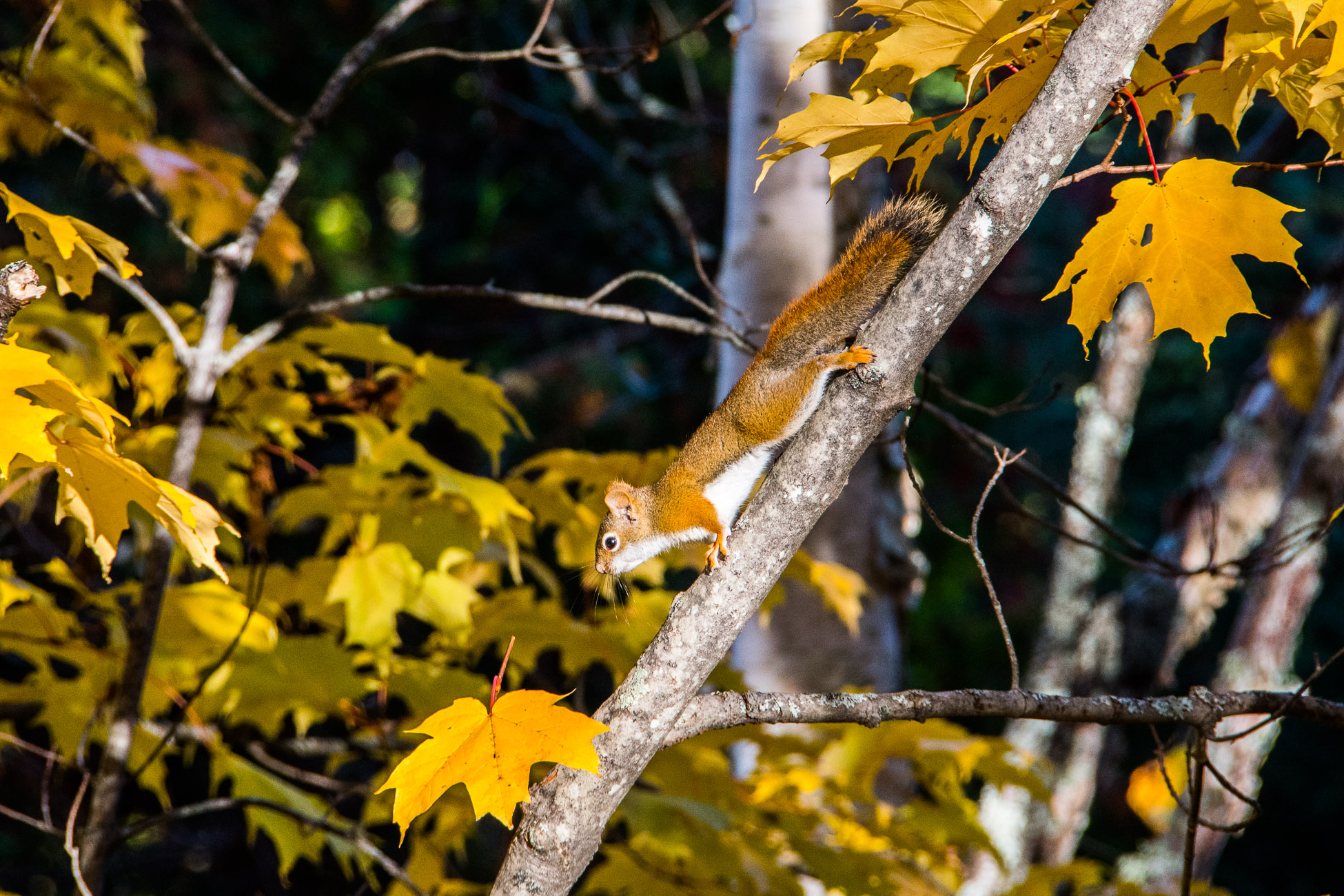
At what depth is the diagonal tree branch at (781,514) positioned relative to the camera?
0.84 meters

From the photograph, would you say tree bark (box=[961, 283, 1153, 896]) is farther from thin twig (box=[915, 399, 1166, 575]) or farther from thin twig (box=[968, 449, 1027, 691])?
thin twig (box=[968, 449, 1027, 691])

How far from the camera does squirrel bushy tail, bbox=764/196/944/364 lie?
1204 millimetres

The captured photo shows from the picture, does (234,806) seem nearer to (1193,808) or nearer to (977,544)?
(977,544)

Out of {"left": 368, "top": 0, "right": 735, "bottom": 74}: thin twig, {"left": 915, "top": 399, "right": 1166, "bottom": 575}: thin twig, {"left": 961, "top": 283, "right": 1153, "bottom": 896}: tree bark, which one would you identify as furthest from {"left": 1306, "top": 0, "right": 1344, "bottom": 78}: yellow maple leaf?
{"left": 961, "top": 283, "right": 1153, "bottom": 896}: tree bark

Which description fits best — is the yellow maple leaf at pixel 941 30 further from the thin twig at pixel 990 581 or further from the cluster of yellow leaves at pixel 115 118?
the cluster of yellow leaves at pixel 115 118

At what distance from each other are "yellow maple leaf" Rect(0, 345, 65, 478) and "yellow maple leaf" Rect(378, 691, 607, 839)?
373 mm

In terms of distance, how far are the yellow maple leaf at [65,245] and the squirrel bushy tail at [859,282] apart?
784mm

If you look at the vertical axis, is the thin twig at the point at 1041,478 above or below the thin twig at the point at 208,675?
above

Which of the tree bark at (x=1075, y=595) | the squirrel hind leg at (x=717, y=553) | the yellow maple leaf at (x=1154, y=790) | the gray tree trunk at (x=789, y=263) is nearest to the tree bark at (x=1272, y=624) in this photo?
the tree bark at (x=1075, y=595)

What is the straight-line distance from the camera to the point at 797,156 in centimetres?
222

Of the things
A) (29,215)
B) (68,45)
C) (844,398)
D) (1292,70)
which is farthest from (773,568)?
(68,45)

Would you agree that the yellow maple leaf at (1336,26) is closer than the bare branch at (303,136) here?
Yes

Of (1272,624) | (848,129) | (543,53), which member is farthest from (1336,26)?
(1272,624)

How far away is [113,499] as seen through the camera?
3.15ft
